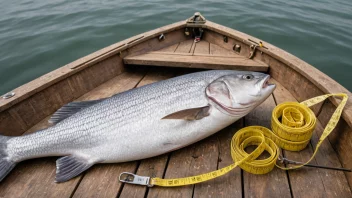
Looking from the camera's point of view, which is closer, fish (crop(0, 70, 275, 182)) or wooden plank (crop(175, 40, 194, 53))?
fish (crop(0, 70, 275, 182))

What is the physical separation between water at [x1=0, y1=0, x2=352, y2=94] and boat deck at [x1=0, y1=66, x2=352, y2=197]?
3918 mm

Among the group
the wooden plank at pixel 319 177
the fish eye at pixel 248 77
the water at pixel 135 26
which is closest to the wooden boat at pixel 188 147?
the wooden plank at pixel 319 177

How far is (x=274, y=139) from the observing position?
95.2 inches

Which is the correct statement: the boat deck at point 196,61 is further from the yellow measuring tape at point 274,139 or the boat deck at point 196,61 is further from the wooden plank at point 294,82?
the yellow measuring tape at point 274,139

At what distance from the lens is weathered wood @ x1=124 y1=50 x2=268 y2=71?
11.9ft

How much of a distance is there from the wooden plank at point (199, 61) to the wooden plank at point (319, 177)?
157 centimetres

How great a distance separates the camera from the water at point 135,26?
6141 mm

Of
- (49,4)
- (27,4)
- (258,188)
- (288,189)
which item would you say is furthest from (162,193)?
(27,4)

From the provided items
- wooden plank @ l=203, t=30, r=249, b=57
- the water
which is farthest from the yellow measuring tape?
the water

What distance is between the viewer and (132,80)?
12.8ft

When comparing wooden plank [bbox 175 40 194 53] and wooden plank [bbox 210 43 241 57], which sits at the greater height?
wooden plank [bbox 175 40 194 53]

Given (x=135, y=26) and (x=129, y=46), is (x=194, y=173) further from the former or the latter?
(x=135, y=26)

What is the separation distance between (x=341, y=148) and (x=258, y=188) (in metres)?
Result: 0.99

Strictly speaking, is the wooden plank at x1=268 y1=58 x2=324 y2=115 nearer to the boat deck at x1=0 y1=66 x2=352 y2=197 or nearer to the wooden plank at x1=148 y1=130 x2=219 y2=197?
the boat deck at x1=0 y1=66 x2=352 y2=197
